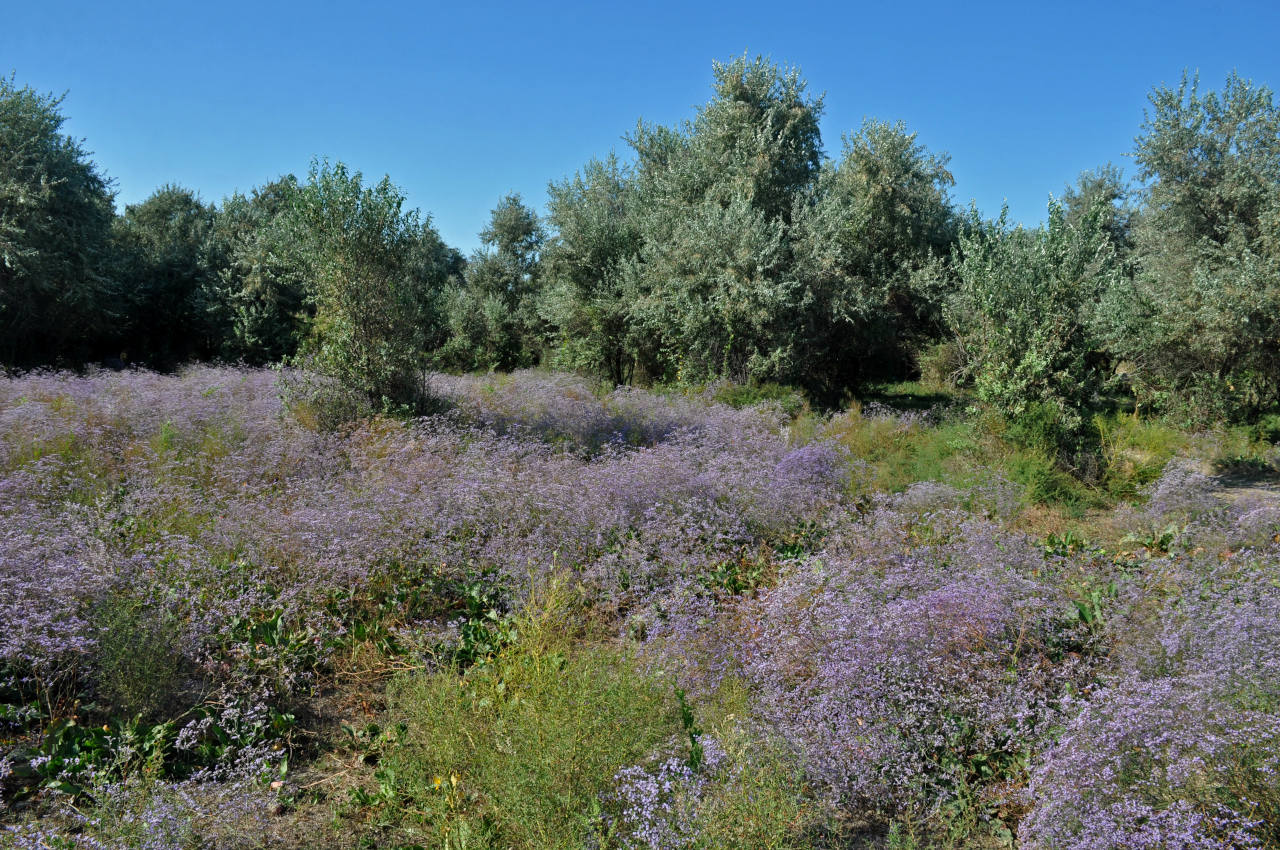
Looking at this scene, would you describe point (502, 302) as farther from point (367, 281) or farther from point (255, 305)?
point (367, 281)

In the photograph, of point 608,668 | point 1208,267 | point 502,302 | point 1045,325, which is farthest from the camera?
point 502,302

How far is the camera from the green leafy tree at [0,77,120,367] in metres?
17.0

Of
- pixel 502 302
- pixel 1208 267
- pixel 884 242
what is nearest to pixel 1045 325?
pixel 1208 267

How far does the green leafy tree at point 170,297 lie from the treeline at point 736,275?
9 cm

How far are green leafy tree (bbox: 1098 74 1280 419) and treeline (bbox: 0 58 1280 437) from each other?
1.8 inches

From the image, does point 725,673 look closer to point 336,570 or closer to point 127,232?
point 336,570

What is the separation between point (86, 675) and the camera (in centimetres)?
381

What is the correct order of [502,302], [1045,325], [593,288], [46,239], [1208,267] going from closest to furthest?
[1045,325], [1208,267], [46,239], [593,288], [502,302]

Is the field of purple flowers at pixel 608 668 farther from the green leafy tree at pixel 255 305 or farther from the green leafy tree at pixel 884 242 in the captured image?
the green leafy tree at pixel 255 305

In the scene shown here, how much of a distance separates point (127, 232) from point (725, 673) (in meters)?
29.2

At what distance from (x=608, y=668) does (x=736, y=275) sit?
1248 centimetres

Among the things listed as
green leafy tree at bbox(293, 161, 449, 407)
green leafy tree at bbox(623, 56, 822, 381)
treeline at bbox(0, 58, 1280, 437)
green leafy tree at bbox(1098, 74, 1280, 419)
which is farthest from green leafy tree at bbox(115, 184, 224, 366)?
green leafy tree at bbox(1098, 74, 1280, 419)

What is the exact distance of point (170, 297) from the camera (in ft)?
76.8

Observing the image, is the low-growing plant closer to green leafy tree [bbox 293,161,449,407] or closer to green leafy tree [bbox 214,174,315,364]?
green leafy tree [bbox 293,161,449,407]
